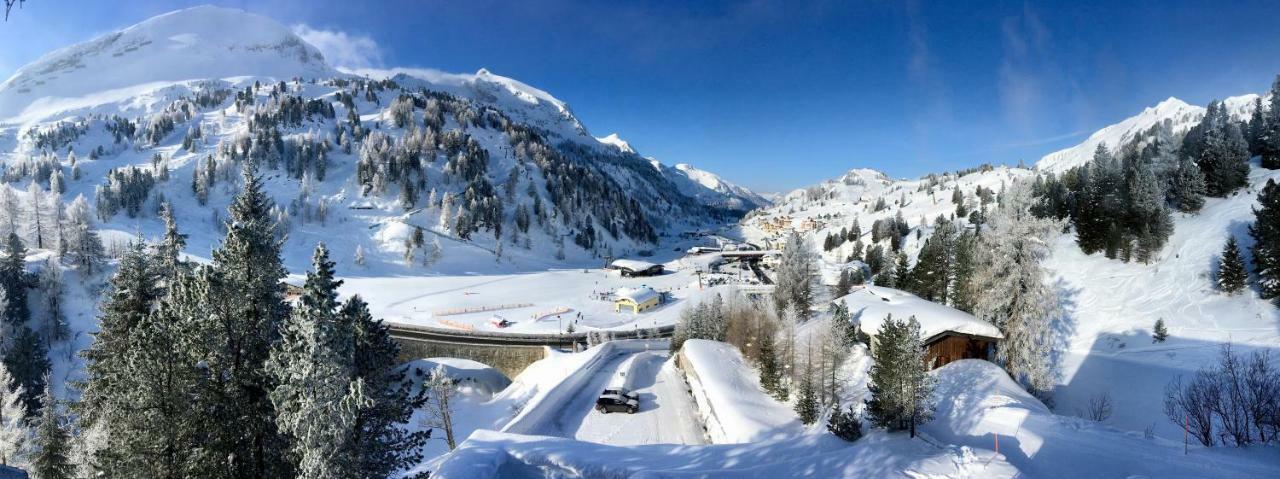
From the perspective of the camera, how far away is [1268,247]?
2991 centimetres

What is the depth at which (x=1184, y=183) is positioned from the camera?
138 feet

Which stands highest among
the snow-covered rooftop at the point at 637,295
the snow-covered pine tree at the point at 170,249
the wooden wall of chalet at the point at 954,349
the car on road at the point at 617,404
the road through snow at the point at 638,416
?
the snow-covered pine tree at the point at 170,249

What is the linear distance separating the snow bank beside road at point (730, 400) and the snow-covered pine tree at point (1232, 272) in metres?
31.1

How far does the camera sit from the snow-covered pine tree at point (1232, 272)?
30250 millimetres

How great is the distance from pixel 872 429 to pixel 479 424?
2631cm

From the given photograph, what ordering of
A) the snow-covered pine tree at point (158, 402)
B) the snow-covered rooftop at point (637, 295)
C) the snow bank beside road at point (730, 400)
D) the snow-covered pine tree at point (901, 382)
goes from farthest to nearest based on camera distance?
the snow-covered rooftop at point (637, 295) < the snow bank beside road at point (730, 400) < the snow-covered pine tree at point (901, 382) < the snow-covered pine tree at point (158, 402)

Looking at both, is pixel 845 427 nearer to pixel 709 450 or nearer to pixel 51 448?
pixel 709 450

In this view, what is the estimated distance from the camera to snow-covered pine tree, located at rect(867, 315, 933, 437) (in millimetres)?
16484

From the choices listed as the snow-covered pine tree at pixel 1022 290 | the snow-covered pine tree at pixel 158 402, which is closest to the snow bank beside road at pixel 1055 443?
the snow-covered pine tree at pixel 1022 290

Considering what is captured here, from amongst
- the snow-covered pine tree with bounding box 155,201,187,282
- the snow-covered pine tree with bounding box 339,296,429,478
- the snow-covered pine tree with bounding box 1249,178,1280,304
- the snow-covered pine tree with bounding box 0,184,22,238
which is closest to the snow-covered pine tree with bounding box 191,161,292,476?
the snow-covered pine tree with bounding box 339,296,429,478

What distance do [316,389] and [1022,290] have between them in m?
28.7

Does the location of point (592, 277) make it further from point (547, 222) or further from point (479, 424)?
point (479, 424)

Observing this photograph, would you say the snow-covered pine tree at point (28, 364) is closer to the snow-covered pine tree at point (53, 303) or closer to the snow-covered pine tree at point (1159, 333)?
the snow-covered pine tree at point (53, 303)

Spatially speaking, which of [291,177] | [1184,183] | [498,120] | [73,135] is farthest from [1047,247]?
[73,135]
